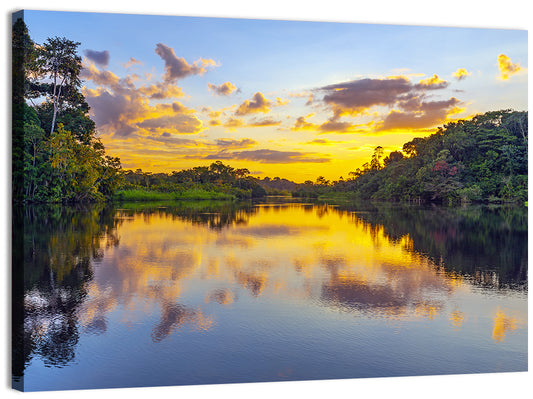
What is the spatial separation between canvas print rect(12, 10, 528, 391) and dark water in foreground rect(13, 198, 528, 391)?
→ 0.08 ft

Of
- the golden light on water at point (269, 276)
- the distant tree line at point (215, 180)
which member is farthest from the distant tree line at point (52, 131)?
the golden light on water at point (269, 276)

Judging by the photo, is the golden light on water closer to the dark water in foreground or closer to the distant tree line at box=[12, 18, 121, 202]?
the dark water in foreground

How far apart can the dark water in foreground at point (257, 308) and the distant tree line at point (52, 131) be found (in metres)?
1.08

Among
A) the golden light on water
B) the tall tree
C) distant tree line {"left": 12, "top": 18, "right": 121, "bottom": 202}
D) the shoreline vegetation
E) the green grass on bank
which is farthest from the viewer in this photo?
the green grass on bank

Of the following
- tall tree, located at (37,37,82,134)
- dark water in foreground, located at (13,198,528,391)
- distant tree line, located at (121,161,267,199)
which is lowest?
dark water in foreground, located at (13,198,528,391)

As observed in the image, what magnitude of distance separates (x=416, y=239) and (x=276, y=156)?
12.6 ft

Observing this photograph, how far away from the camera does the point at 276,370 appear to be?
3863 millimetres

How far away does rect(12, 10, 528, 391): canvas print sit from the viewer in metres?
4.19

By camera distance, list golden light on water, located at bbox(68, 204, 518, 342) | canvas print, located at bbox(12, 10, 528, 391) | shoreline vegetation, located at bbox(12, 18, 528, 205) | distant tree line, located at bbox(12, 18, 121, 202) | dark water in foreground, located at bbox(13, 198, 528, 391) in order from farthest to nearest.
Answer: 1. shoreline vegetation, located at bbox(12, 18, 528, 205)
2. golden light on water, located at bbox(68, 204, 518, 342)
3. distant tree line, located at bbox(12, 18, 121, 202)
4. canvas print, located at bbox(12, 10, 528, 391)
5. dark water in foreground, located at bbox(13, 198, 528, 391)

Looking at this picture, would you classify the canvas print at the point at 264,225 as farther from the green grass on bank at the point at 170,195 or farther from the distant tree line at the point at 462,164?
the green grass on bank at the point at 170,195

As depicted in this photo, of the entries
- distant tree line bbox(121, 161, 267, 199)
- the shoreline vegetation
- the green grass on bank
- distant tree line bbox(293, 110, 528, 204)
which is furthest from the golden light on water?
distant tree line bbox(293, 110, 528, 204)

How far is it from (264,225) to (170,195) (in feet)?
10.9

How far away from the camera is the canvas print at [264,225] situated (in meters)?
4.19

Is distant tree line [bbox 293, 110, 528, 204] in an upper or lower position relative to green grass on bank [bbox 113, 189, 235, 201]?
upper
